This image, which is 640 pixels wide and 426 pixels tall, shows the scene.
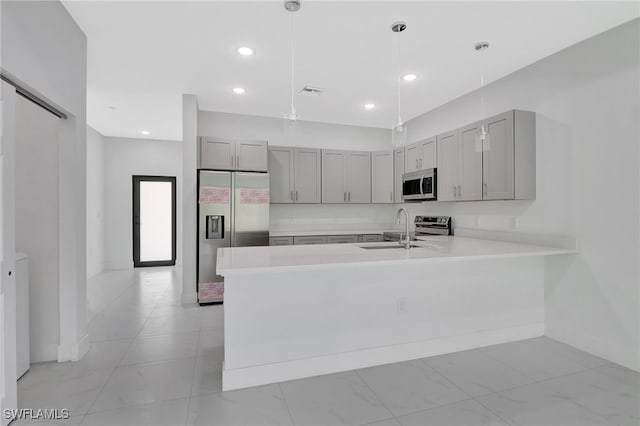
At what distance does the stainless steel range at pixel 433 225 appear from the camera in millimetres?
4410

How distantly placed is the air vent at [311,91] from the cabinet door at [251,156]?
984mm

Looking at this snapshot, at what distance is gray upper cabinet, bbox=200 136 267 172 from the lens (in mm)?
4445

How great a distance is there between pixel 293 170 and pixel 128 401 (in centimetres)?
361

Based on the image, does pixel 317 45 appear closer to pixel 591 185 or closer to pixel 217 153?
pixel 217 153

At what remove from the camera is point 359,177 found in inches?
214

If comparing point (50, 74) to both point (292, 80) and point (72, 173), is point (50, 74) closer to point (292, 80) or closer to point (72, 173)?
point (72, 173)

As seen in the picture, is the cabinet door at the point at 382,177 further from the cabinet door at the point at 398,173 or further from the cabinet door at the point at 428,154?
the cabinet door at the point at 428,154

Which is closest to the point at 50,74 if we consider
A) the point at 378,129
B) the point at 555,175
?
the point at 555,175

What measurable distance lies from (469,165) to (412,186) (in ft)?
3.48

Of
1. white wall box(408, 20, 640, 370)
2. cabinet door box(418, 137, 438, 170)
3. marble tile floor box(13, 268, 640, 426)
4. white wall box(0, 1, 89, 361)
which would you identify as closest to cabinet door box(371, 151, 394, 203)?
cabinet door box(418, 137, 438, 170)

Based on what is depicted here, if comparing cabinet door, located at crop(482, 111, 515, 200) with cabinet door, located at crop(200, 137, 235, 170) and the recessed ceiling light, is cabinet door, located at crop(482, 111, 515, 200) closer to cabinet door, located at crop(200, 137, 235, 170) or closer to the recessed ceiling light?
the recessed ceiling light

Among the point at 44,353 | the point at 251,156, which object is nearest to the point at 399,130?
the point at 251,156

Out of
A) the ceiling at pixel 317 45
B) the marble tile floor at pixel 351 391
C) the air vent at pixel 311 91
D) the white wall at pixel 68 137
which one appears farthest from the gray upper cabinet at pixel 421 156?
the white wall at pixel 68 137

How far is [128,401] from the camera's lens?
2.10 meters
